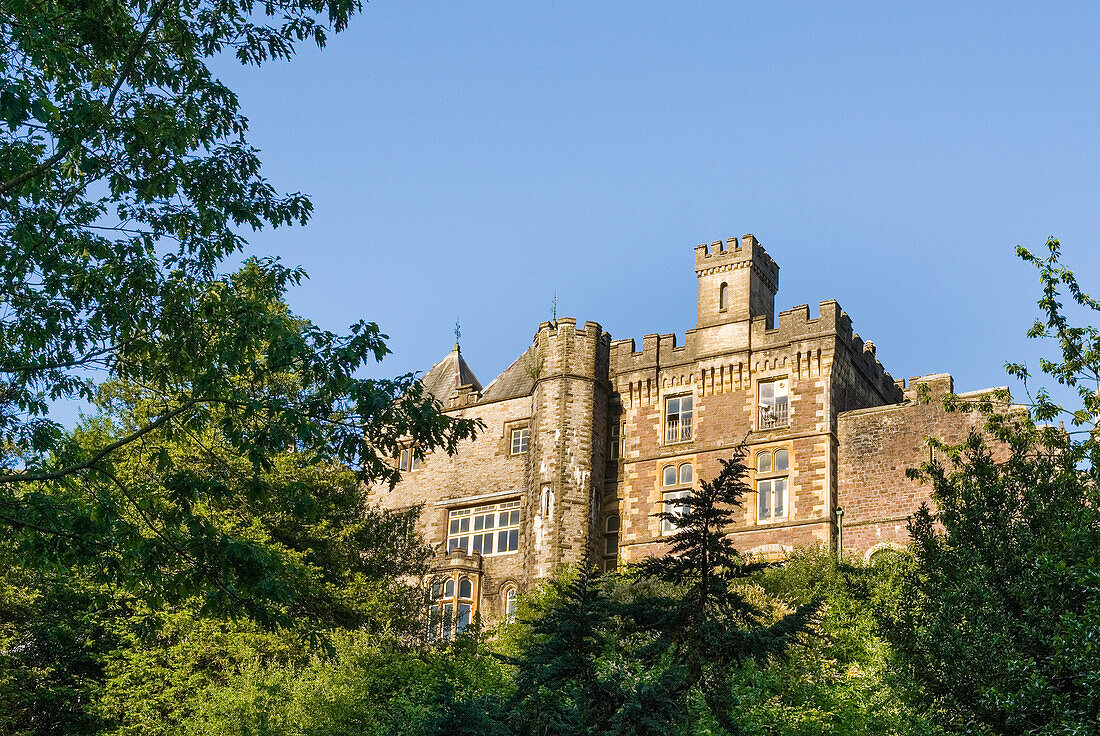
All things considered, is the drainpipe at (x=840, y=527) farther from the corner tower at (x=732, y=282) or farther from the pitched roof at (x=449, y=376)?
the pitched roof at (x=449, y=376)

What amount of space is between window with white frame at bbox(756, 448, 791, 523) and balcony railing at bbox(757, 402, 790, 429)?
3.39ft

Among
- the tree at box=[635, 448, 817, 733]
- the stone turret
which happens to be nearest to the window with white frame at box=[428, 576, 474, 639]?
the stone turret

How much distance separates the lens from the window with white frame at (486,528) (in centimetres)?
4903

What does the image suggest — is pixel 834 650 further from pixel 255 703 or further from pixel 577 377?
pixel 577 377

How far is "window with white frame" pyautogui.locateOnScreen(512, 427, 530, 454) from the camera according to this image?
50219 mm

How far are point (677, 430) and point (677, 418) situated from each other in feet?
1.47

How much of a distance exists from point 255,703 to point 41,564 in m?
13.4

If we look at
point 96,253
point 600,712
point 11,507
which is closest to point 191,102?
point 96,253

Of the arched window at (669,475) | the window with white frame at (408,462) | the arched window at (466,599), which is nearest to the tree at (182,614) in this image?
the arched window at (466,599)

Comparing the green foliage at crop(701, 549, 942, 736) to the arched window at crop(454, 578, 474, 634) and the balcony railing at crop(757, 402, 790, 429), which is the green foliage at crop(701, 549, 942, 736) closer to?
the balcony railing at crop(757, 402, 790, 429)

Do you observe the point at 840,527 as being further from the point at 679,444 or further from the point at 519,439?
the point at 519,439

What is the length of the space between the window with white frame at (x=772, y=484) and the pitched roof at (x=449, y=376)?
1364 cm

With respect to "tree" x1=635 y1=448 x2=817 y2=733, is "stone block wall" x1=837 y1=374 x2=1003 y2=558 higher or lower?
higher

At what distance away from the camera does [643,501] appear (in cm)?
4822
